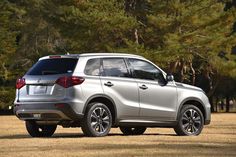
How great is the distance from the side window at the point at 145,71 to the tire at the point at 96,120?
1254 mm

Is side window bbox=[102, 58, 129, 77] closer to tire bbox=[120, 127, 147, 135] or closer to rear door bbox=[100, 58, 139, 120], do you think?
rear door bbox=[100, 58, 139, 120]

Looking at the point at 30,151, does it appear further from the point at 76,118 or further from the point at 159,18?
the point at 159,18

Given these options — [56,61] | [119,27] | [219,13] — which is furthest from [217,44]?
[56,61]

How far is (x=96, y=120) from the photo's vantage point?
1452 cm

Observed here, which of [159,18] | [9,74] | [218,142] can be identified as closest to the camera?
[218,142]

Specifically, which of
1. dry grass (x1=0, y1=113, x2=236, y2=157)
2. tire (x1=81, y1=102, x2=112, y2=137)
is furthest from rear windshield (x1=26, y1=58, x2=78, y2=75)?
dry grass (x1=0, y1=113, x2=236, y2=157)

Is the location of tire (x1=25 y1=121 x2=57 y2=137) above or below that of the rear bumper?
below

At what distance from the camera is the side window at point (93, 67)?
48.0 ft

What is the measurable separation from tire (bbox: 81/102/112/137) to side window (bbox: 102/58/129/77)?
2.62 feet

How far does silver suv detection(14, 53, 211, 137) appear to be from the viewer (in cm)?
1427

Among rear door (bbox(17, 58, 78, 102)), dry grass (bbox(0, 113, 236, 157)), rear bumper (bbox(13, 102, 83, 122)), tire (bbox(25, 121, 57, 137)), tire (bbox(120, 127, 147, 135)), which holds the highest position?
rear door (bbox(17, 58, 78, 102))

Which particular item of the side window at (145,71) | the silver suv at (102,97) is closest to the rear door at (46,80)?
the silver suv at (102,97)

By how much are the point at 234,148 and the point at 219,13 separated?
32.8 meters

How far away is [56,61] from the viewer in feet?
49.1
